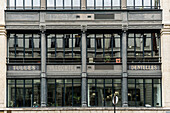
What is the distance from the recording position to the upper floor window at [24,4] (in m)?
29.2

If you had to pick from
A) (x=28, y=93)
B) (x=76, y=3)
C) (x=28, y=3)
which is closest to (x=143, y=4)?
(x=76, y=3)

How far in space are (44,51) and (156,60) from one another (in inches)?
408

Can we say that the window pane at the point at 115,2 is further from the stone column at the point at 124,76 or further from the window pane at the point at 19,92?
the window pane at the point at 19,92

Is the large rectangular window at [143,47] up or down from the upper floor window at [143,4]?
down

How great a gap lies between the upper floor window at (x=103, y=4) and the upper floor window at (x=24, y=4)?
491 cm

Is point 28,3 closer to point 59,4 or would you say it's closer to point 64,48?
point 59,4

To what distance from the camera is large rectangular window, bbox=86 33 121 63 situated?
28812mm

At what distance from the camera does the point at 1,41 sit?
92.7 feet

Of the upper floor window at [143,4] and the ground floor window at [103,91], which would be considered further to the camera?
the upper floor window at [143,4]

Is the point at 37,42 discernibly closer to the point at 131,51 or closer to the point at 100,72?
the point at 100,72

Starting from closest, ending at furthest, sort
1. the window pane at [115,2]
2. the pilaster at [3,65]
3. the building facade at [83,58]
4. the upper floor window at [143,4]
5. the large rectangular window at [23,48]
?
the pilaster at [3,65], the building facade at [83,58], the large rectangular window at [23,48], the upper floor window at [143,4], the window pane at [115,2]

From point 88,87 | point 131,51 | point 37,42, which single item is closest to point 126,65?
point 131,51

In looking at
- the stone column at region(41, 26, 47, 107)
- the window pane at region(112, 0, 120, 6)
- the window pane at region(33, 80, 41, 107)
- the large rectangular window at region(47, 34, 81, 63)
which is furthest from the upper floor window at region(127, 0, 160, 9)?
the window pane at region(33, 80, 41, 107)

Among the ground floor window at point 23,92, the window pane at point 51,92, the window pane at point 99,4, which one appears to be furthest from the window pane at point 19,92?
the window pane at point 99,4
